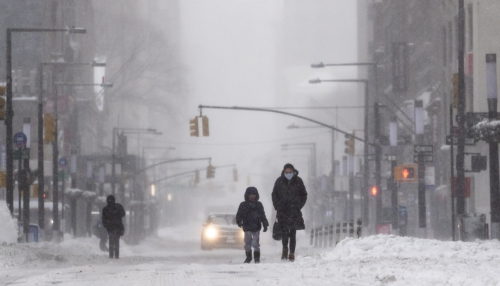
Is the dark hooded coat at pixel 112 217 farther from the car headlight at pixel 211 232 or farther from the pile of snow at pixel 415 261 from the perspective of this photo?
the car headlight at pixel 211 232

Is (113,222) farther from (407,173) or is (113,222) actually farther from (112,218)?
(407,173)

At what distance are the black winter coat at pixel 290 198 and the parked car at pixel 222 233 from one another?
28346 mm

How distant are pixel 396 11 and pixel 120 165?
132 feet

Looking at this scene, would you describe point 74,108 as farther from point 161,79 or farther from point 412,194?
point 412,194

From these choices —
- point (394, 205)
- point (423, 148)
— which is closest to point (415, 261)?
point (423, 148)

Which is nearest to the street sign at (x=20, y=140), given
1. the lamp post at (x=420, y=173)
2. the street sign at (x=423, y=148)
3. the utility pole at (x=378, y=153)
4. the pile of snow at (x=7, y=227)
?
the pile of snow at (x=7, y=227)

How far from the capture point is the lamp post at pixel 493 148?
3381 centimetres

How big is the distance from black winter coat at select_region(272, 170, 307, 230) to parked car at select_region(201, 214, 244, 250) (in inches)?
1116

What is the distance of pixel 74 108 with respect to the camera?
103938 mm

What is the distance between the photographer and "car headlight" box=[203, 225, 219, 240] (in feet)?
182

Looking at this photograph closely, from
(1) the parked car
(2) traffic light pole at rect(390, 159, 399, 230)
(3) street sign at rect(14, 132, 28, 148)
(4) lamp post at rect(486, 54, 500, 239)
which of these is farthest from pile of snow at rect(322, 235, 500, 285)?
(2) traffic light pole at rect(390, 159, 399, 230)

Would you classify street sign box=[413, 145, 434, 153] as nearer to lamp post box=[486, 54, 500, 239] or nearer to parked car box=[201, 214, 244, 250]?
parked car box=[201, 214, 244, 250]

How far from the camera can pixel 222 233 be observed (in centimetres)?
5534

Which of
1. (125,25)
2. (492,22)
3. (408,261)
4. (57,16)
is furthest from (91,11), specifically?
(408,261)
